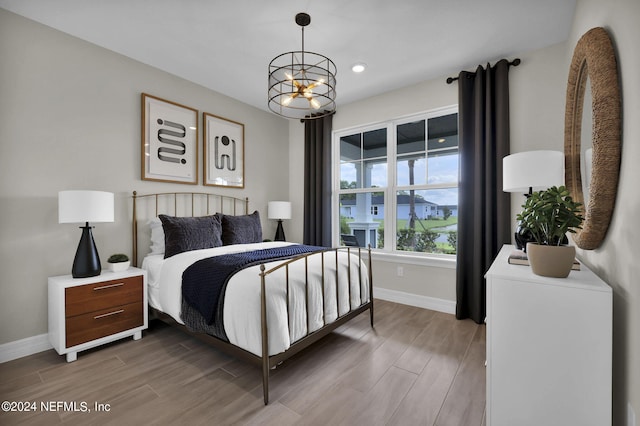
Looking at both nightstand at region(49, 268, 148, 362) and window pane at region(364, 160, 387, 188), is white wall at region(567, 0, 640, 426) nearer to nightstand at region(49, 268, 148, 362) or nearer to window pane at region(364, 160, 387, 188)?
window pane at region(364, 160, 387, 188)

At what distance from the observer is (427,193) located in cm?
351

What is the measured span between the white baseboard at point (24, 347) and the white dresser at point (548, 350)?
3.26 meters

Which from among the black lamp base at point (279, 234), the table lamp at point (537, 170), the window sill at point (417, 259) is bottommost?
the window sill at point (417, 259)

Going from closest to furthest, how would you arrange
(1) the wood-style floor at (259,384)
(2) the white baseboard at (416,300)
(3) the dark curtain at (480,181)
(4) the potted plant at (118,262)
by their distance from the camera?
(1) the wood-style floor at (259,384)
(4) the potted plant at (118,262)
(3) the dark curtain at (480,181)
(2) the white baseboard at (416,300)

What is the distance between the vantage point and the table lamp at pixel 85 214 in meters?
2.18

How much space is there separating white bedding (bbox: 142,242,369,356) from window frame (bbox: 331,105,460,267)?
1.05 metres

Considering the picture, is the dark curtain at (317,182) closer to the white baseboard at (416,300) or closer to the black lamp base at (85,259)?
the white baseboard at (416,300)

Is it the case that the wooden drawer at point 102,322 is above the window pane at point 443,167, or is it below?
below

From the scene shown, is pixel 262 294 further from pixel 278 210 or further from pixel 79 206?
pixel 278 210

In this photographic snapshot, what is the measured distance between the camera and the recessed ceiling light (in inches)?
119

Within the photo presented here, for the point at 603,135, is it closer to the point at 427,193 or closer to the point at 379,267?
the point at 427,193

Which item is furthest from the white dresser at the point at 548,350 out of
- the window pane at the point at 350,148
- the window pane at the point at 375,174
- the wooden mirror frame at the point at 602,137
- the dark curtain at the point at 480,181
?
the window pane at the point at 350,148

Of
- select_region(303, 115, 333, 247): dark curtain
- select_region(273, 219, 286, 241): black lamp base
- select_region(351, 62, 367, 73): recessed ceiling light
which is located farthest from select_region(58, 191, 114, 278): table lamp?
select_region(351, 62, 367, 73): recessed ceiling light

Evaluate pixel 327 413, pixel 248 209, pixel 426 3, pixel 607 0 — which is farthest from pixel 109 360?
pixel 607 0
